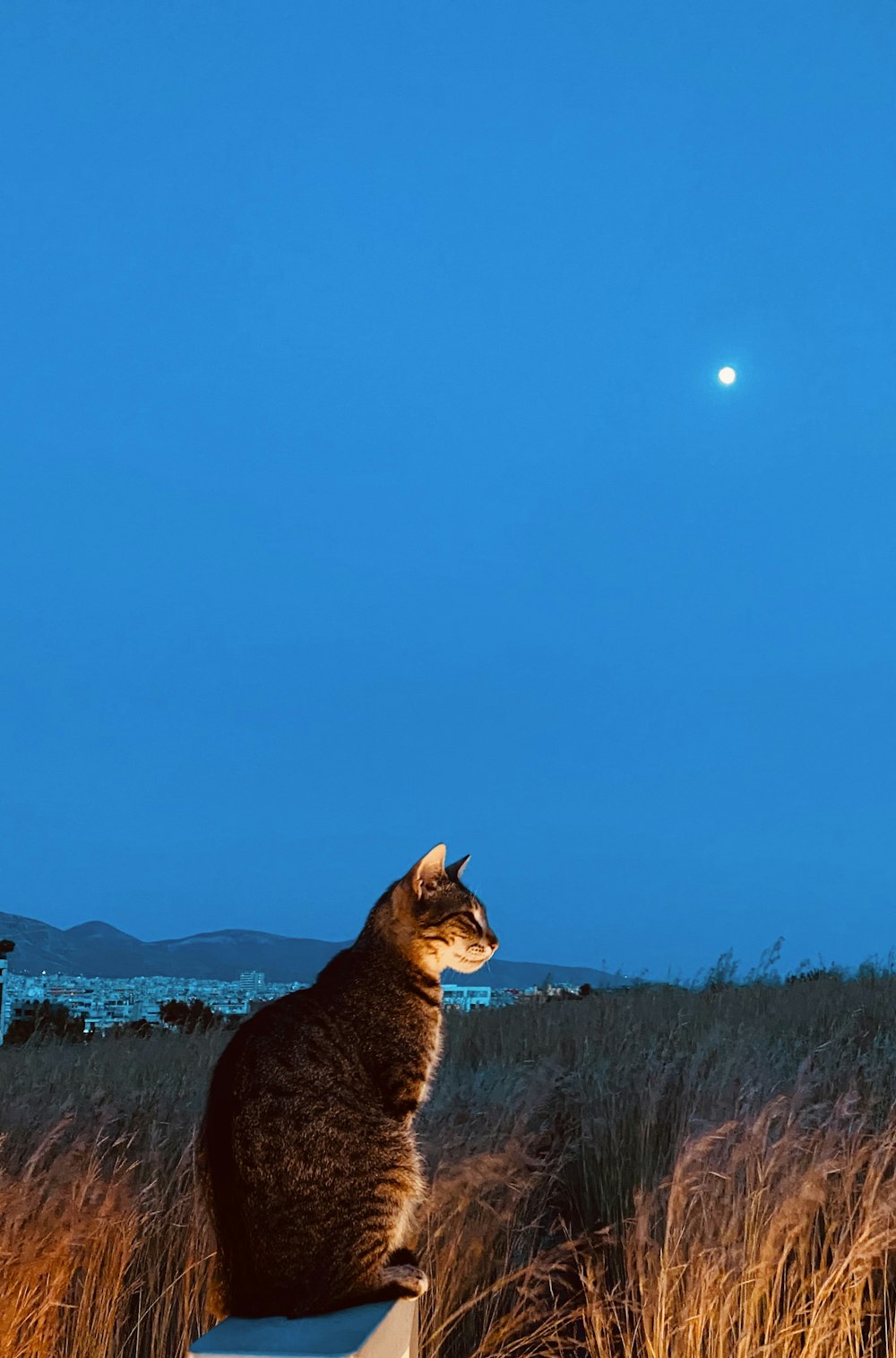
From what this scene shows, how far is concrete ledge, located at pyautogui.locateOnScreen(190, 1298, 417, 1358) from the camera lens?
2.11 meters

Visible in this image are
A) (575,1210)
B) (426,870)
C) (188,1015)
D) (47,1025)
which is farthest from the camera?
(47,1025)

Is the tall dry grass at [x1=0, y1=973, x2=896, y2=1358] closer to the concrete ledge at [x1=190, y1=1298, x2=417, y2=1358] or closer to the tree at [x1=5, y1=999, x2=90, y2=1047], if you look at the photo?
the concrete ledge at [x1=190, y1=1298, x2=417, y2=1358]

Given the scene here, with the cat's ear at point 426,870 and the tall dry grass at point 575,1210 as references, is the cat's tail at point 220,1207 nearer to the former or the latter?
the tall dry grass at point 575,1210

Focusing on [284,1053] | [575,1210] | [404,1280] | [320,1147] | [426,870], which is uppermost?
[426,870]

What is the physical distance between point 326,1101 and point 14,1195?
1063mm

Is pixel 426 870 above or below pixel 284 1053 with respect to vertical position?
above

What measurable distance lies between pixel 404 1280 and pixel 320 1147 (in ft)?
1.29

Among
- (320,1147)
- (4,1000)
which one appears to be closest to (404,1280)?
(320,1147)

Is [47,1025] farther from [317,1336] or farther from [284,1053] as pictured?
[317,1336]

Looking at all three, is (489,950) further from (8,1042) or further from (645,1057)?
(8,1042)

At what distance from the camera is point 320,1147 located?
2.94 m

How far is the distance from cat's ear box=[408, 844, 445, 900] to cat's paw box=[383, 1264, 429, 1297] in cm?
101

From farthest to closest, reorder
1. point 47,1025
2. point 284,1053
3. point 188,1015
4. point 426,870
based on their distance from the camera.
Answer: point 47,1025 → point 188,1015 → point 426,870 → point 284,1053

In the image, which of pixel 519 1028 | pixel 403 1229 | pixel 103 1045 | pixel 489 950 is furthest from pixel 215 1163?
pixel 103 1045
